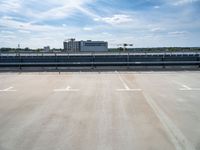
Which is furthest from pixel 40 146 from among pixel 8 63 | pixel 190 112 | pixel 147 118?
pixel 8 63

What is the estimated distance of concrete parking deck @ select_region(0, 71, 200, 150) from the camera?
18.0 feet

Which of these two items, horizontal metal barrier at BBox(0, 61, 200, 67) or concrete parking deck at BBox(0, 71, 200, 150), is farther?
horizontal metal barrier at BBox(0, 61, 200, 67)

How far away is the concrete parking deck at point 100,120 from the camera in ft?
18.0

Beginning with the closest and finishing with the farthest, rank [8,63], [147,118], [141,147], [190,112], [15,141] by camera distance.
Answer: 1. [141,147]
2. [15,141]
3. [147,118]
4. [190,112]
5. [8,63]

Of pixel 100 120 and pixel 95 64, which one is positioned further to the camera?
pixel 95 64

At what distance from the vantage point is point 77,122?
7.02 metres

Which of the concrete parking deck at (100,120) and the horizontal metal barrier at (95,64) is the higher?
the horizontal metal barrier at (95,64)

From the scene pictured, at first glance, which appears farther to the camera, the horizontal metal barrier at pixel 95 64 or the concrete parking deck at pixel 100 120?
the horizontal metal barrier at pixel 95 64

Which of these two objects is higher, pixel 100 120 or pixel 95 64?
pixel 95 64

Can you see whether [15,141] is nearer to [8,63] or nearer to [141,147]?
[141,147]

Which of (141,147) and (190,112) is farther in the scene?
(190,112)

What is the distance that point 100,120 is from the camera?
7219 mm

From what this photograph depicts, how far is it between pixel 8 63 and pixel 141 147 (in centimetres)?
2218

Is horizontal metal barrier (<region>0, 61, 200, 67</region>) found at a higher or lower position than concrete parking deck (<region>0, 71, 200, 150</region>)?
higher
